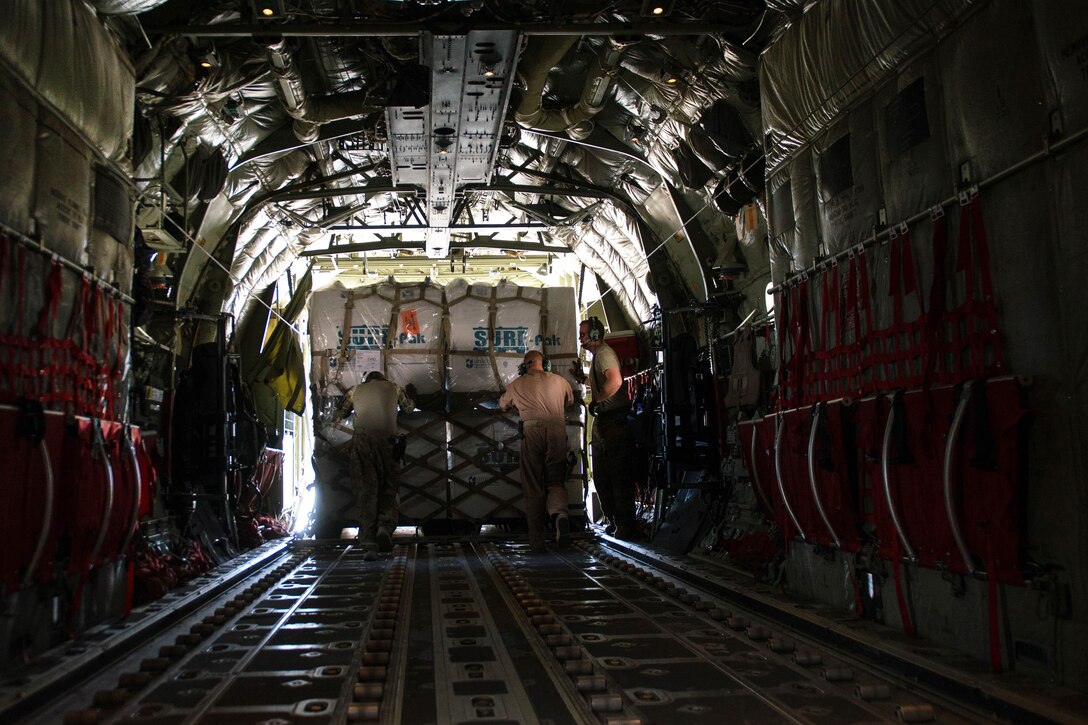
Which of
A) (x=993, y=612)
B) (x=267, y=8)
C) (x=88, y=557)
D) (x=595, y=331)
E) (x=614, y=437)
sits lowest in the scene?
(x=993, y=612)

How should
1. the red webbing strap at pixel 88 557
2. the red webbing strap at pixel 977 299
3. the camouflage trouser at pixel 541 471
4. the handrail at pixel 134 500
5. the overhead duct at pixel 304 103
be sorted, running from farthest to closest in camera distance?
the camouflage trouser at pixel 541 471 < the overhead duct at pixel 304 103 < the handrail at pixel 134 500 < the red webbing strap at pixel 88 557 < the red webbing strap at pixel 977 299

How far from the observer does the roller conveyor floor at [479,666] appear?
3.60 meters

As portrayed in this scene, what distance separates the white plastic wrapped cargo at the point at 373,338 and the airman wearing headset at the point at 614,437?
2.09 metres

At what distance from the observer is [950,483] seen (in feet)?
13.3

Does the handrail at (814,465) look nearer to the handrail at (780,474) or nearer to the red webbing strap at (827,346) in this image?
the red webbing strap at (827,346)

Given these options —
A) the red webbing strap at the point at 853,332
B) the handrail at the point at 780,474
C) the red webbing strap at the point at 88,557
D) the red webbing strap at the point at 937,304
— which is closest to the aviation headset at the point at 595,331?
the handrail at the point at 780,474

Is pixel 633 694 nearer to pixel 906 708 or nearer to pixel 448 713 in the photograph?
pixel 448 713

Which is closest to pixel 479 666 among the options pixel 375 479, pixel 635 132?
pixel 375 479

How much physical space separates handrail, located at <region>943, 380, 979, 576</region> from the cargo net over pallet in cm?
738

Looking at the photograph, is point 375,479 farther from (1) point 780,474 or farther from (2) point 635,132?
(1) point 780,474

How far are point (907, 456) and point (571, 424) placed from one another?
24.2ft

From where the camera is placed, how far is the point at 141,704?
3805mm

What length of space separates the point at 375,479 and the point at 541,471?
6.15 feet

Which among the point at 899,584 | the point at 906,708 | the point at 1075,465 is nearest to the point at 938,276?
the point at 1075,465
